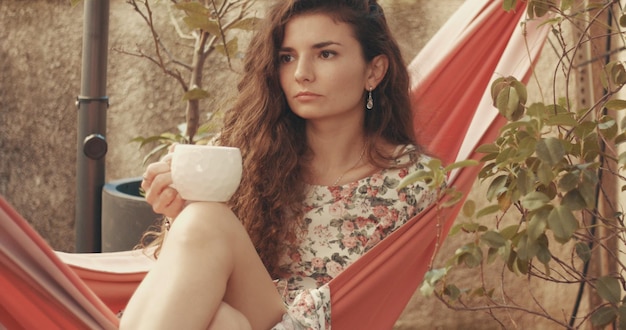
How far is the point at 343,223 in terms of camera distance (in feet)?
5.33

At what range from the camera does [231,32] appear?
291 centimetres

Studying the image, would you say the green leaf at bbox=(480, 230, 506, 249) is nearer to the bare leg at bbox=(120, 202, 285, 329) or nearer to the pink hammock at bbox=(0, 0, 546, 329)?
the pink hammock at bbox=(0, 0, 546, 329)

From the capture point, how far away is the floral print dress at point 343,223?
1.60 metres

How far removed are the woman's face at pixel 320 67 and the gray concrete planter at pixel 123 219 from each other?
0.68 m

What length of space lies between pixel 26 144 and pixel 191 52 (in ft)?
2.24

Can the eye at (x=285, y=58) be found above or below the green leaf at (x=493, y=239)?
above

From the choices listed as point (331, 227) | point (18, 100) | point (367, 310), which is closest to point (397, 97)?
point (331, 227)

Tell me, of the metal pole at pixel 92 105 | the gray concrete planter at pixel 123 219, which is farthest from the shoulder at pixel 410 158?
the metal pole at pixel 92 105

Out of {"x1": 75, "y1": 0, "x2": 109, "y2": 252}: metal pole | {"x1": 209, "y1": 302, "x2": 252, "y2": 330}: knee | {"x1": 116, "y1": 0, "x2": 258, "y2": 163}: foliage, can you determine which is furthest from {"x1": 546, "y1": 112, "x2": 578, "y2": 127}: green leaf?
{"x1": 75, "y1": 0, "x2": 109, "y2": 252}: metal pole

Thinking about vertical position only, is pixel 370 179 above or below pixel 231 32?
below

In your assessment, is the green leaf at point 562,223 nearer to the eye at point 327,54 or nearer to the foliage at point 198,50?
the eye at point 327,54

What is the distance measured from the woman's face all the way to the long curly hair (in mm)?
22

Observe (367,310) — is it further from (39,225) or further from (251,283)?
(39,225)

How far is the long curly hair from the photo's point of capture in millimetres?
1637
